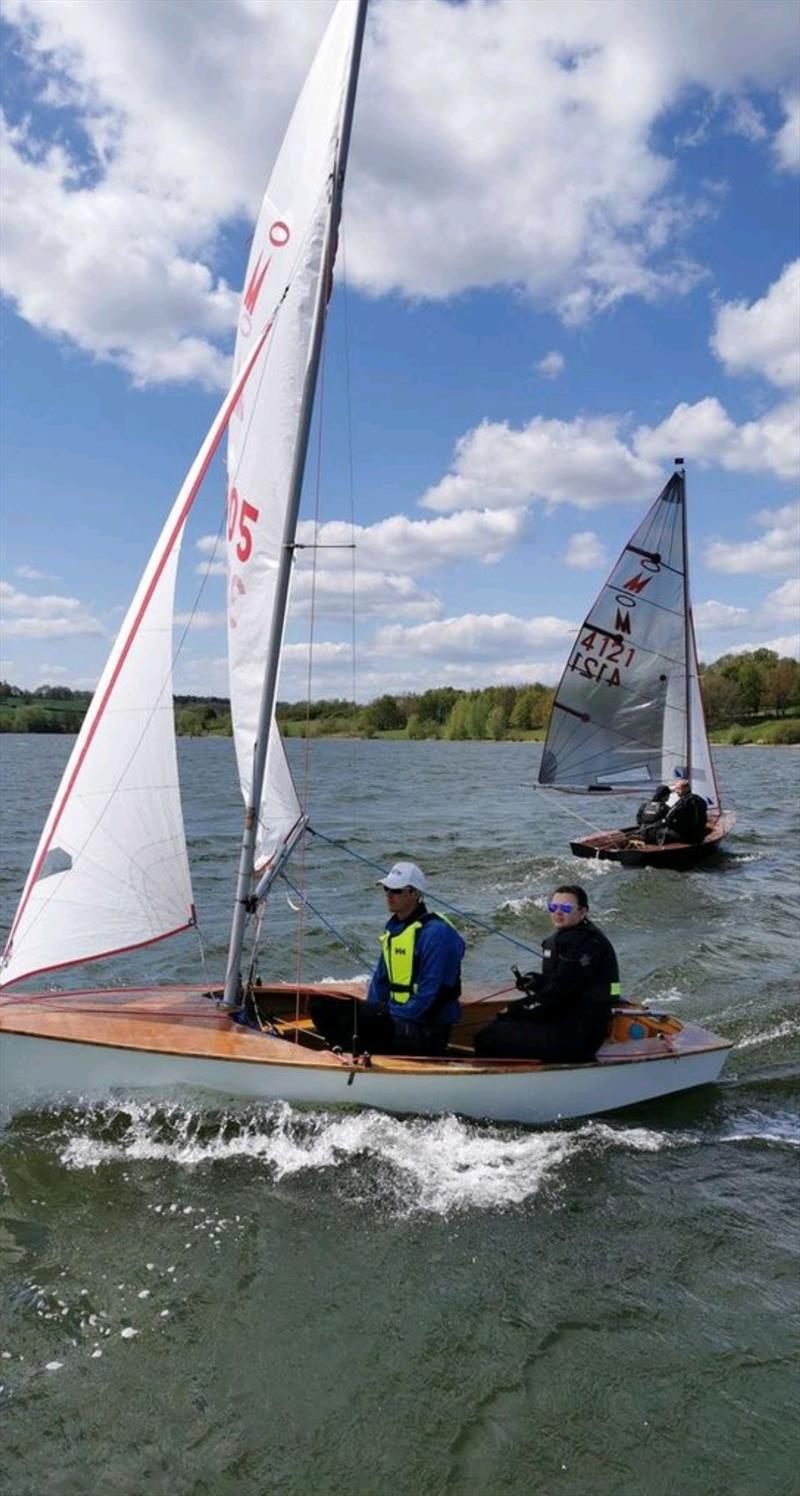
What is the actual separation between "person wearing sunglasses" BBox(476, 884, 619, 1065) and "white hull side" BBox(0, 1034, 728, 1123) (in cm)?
17

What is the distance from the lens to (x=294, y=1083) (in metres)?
5.85

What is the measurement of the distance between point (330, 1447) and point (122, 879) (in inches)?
126

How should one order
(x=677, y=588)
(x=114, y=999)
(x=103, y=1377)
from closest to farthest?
(x=103, y=1377)
(x=114, y=999)
(x=677, y=588)

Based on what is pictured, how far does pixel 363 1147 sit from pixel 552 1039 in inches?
53.4

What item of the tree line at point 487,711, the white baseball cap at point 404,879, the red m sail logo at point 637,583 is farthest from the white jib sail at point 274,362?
the tree line at point 487,711

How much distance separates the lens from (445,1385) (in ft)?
13.1

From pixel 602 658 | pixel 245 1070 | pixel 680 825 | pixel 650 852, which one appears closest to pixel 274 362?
pixel 245 1070

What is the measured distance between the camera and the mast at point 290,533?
589 cm

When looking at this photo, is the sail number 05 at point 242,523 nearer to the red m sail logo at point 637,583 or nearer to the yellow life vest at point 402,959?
the yellow life vest at point 402,959

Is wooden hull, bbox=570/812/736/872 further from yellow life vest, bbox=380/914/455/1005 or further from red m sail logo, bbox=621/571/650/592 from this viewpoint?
yellow life vest, bbox=380/914/455/1005

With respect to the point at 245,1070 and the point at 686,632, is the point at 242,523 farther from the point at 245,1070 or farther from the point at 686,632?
the point at 686,632

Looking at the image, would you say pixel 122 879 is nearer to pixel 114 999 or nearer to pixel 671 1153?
pixel 114 999

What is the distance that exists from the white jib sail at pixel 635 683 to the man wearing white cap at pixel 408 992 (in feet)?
45.2

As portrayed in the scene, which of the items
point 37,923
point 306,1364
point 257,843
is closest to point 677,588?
point 257,843
